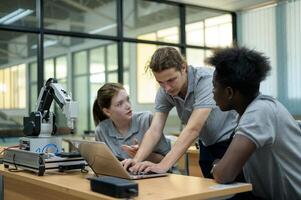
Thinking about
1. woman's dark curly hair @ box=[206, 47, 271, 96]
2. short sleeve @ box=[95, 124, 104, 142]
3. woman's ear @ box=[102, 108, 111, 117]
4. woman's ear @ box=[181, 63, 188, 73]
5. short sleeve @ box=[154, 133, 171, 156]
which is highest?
woman's ear @ box=[181, 63, 188, 73]

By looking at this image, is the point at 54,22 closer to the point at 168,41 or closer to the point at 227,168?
the point at 168,41

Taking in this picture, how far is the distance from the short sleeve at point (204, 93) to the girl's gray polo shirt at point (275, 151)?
385 mm

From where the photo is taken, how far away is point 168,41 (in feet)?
21.3

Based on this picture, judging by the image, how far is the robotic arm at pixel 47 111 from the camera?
1883 millimetres

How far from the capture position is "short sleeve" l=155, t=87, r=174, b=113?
6.98 feet

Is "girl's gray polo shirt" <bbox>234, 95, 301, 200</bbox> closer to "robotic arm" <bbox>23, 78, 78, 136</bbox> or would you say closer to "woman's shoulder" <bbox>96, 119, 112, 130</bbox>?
"robotic arm" <bbox>23, 78, 78, 136</bbox>

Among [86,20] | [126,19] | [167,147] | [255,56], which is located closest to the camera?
[255,56]

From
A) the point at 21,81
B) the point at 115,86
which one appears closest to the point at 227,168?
the point at 115,86

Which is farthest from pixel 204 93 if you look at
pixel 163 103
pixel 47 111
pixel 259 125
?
pixel 47 111

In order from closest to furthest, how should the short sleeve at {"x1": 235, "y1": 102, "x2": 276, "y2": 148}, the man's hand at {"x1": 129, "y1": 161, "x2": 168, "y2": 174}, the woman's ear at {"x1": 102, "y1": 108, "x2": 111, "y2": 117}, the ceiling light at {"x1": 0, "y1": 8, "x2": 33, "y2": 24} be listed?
the short sleeve at {"x1": 235, "y1": 102, "x2": 276, "y2": 148}, the man's hand at {"x1": 129, "y1": 161, "x2": 168, "y2": 174}, the woman's ear at {"x1": 102, "y1": 108, "x2": 111, "y2": 117}, the ceiling light at {"x1": 0, "y1": 8, "x2": 33, "y2": 24}

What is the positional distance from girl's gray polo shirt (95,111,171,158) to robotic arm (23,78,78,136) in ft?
1.17

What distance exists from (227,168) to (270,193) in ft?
0.83

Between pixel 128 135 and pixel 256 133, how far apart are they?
1053mm

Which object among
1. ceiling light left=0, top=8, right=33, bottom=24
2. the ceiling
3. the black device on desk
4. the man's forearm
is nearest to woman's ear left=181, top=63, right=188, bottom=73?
the man's forearm
